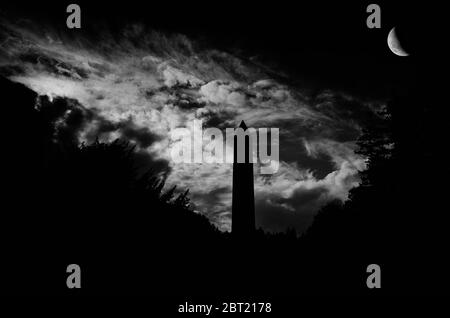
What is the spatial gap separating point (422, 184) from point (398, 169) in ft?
9.82

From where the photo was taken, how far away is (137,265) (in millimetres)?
14688

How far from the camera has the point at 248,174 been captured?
21312 millimetres

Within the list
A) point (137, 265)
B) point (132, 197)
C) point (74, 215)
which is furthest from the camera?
point (132, 197)

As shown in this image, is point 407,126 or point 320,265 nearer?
point 320,265

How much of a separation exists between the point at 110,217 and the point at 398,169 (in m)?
17.2

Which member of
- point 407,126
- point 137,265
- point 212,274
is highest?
point 407,126

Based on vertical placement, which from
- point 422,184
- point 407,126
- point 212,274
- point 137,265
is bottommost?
point 212,274
